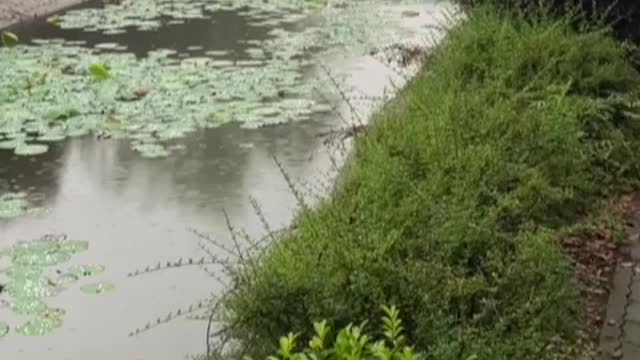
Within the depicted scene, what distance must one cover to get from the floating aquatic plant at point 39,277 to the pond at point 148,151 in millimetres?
12

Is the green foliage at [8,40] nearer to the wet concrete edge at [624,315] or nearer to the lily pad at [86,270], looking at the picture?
the lily pad at [86,270]

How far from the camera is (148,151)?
8.42 m

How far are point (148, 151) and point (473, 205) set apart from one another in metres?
4.28

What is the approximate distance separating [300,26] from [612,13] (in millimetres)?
6901

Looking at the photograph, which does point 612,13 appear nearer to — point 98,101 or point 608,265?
point 608,265

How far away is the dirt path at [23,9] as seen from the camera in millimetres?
13836

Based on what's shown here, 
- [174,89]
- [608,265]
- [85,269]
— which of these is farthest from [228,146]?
[608,265]

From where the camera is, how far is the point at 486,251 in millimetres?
4359

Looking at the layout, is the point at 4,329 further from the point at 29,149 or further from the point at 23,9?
the point at 23,9

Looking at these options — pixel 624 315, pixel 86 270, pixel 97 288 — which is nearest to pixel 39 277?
pixel 86 270

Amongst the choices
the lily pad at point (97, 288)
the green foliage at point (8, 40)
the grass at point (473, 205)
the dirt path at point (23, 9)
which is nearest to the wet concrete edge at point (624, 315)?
the grass at point (473, 205)

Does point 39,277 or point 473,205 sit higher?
point 473,205

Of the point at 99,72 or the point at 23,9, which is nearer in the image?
the point at 99,72

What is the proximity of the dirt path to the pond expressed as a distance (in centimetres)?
24
